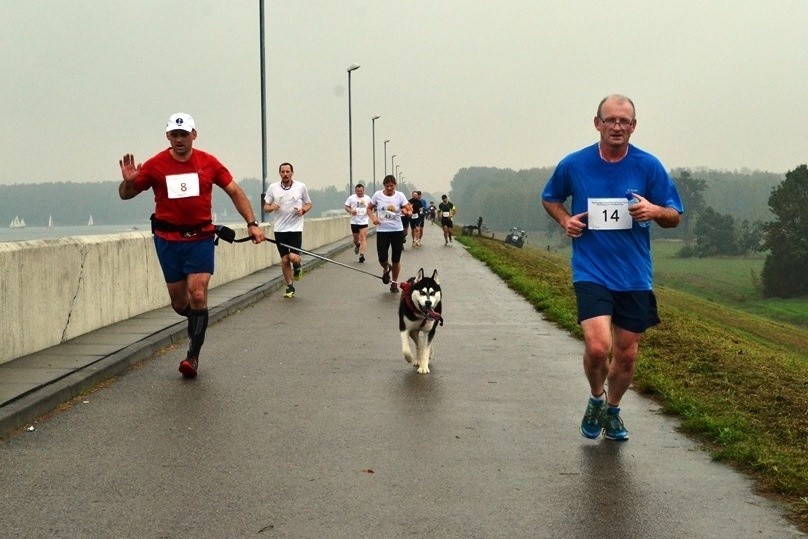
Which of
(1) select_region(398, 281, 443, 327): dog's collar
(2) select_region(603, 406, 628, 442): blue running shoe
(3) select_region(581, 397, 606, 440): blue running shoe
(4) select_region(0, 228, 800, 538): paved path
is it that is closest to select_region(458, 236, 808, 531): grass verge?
(4) select_region(0, 228, 800, 538): paved path

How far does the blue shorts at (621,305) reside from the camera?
644 cm

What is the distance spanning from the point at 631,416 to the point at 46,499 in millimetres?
3956

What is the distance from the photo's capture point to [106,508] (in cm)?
522

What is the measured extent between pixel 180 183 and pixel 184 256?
1.93 feet

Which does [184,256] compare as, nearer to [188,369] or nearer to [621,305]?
[188,369]

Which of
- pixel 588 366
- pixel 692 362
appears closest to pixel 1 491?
pixel 588 366

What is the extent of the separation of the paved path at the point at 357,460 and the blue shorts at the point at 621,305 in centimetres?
75

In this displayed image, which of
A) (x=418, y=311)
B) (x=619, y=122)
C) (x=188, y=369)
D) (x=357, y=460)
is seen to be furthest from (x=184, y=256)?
(x=619, y=122)

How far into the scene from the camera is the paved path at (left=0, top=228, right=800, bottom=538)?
501 cm

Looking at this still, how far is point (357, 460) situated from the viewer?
6246 millimetres

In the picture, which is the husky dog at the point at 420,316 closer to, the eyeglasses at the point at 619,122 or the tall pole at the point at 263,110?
the eyeglasses at the point at 619,122

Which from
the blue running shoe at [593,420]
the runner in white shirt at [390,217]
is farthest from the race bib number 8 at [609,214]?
the runner in white shirt at [390,217]

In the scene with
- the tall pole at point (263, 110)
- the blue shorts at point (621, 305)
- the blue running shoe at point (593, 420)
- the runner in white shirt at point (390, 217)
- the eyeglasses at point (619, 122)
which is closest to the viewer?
the eyeglasses at point (619, 122)

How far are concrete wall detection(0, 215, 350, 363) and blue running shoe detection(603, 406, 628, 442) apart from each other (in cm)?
497
